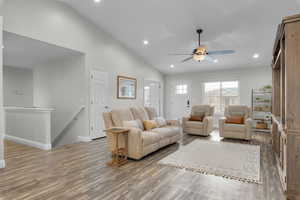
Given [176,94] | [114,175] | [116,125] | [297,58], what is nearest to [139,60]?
[176,94]

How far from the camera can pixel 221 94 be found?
7.73 metres

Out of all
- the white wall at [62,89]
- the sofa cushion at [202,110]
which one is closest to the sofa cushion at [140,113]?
the white wall at [62,89]

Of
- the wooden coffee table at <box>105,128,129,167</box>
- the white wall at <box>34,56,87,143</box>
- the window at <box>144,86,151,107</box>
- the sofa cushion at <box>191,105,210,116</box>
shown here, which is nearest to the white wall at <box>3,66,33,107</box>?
the white wall at <box>34,56,87,143</box>

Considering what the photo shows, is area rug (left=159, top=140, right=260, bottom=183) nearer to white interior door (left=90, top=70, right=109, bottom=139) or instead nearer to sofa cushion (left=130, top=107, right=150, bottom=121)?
sofa cushion (left=130, top=107, right=150, bottom=121)

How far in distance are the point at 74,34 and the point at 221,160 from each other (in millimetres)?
4637

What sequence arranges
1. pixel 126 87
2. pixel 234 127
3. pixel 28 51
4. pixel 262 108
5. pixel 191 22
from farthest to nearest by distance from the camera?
1. pixel 262 108
2. pixel 126 87
3. pixel 234 127
4. pixel 28 51
5. pixel 191 22

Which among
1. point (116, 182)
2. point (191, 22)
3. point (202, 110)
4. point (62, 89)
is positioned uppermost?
point (191, 22)

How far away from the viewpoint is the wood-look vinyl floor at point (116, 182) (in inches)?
85.5

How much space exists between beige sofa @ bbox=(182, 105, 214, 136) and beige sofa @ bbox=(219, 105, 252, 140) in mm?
411

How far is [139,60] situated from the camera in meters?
7.15

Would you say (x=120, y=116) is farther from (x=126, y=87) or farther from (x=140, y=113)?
(x=126, y=87)

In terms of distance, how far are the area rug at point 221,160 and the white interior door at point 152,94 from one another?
3847mm

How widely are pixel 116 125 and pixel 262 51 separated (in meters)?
5.15

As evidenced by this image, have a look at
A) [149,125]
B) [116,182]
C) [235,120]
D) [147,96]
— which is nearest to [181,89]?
[147,96]
